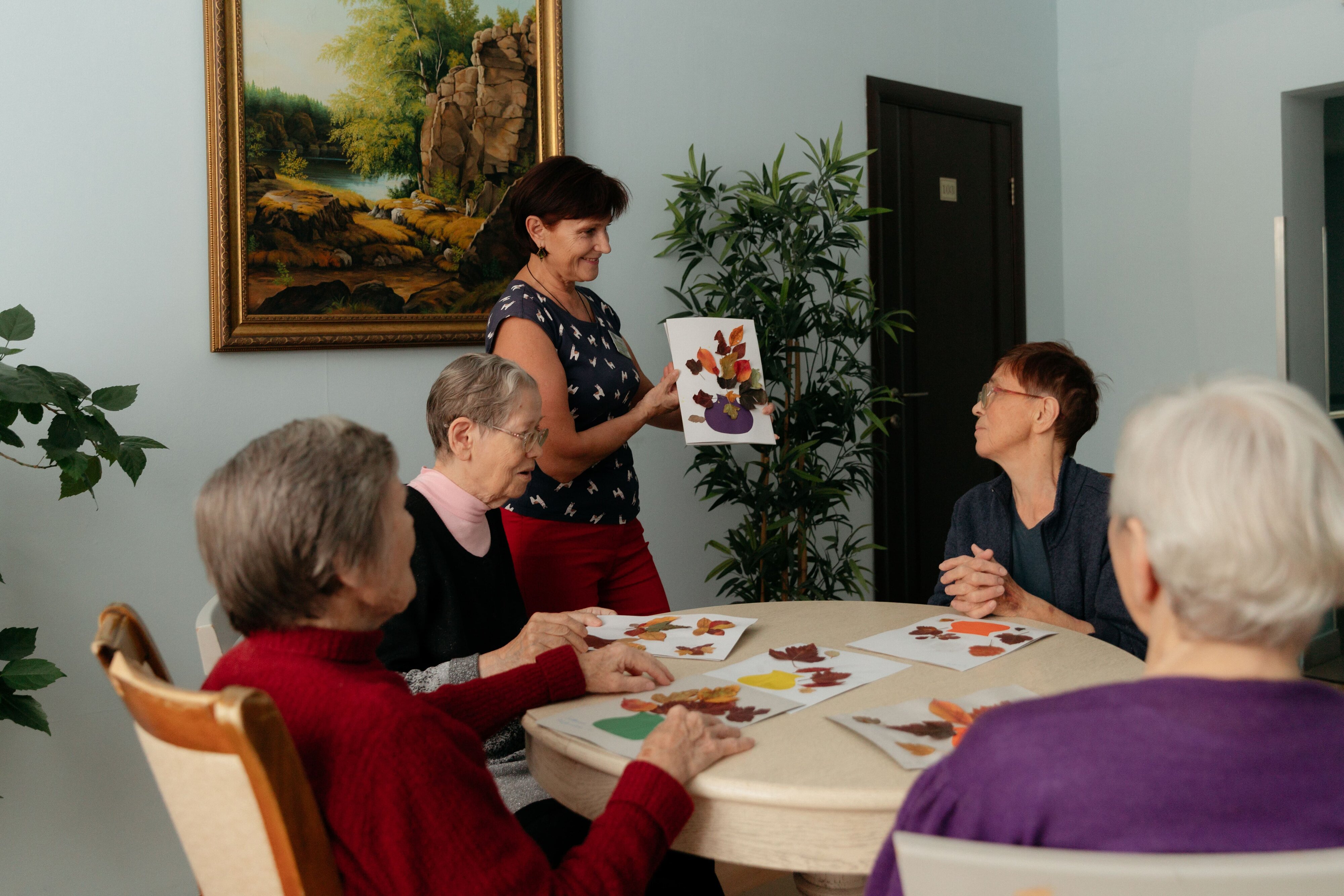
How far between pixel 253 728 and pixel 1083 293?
4.78 metres

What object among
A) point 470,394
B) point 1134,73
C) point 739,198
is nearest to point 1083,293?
point 1134,73

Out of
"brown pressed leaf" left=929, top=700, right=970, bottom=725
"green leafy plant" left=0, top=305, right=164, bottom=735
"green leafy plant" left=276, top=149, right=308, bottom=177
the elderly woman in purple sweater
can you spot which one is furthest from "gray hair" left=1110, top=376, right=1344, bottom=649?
"green leafy plant" left=276, top=149, right=308, bottom=177

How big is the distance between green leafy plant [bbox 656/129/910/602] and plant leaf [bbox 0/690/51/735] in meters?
1.94

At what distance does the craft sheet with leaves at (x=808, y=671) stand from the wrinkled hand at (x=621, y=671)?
10 centimetres

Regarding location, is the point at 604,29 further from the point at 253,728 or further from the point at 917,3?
the point at 253,728

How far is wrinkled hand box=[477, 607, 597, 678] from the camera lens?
162cm

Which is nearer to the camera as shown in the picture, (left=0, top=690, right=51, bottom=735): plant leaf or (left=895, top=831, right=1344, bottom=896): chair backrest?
(left=895, top=831, right=1344, bottom=896): chair backrest

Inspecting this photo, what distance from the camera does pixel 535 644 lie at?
1.63 meters

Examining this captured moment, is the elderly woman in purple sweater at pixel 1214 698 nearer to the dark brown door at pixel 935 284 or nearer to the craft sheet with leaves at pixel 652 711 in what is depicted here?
the craft sheet with leaves at pixel 652 711

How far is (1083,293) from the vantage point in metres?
4.96

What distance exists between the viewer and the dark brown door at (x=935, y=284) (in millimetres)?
4285

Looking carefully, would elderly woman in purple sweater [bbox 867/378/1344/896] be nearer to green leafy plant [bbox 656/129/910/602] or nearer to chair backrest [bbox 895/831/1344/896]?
chair backrest [bbox 895/831/1344/896]

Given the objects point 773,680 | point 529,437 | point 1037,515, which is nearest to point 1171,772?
point 773,680

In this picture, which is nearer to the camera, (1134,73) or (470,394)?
(470,394)
